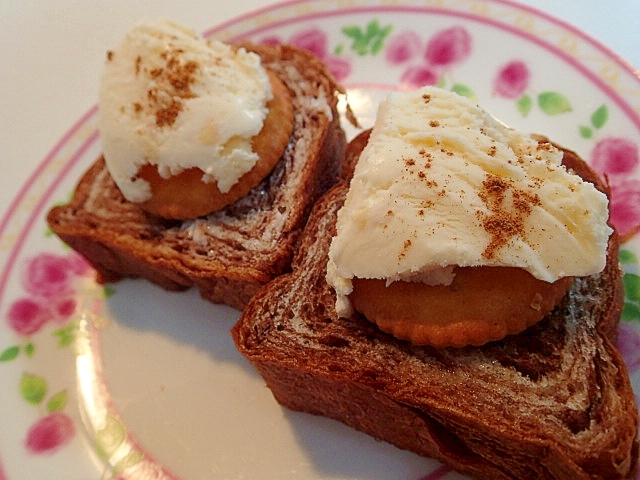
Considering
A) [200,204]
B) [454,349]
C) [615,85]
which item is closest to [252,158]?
[200,204]

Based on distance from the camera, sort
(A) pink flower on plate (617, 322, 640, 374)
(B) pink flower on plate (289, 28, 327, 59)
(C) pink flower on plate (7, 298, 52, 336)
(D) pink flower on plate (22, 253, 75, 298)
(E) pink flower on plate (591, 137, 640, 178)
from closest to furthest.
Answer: (A) pink flower on plate (617, 322, 640, 374) → (E) pink flower on plate (591, 137, 640, 178) → (C) pink flower on plate (7, 298, 52, 336) → (D) pink flower on plate (22, 253, 75, 298) → (B) pink flower on plate (289, 28, 327, 59)

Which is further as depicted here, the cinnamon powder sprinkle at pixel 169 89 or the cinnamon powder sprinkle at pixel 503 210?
the cinnamon powder sprinkle at pixel 169 89

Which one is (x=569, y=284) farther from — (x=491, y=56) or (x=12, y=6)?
(x=12, y=6)

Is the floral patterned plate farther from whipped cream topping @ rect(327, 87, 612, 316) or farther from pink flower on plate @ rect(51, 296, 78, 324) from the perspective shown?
whipped cream topping @ rect(327, 87, 612, 316)

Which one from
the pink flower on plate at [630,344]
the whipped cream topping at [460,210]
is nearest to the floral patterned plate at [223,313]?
the pink flower on plate at [630,344]

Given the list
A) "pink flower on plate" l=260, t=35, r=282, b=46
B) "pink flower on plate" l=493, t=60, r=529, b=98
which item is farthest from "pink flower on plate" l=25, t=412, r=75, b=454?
"pink flower on plate" l=493, t=60, r=529, b=98

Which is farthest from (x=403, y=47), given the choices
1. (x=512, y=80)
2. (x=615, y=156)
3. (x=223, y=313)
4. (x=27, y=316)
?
(x=27, y=316)

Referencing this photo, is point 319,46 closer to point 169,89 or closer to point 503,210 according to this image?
point 169,89

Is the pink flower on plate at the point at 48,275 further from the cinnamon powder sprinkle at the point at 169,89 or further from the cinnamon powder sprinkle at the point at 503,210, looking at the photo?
the cinnamon powder sprinkle at the point at 503,210
